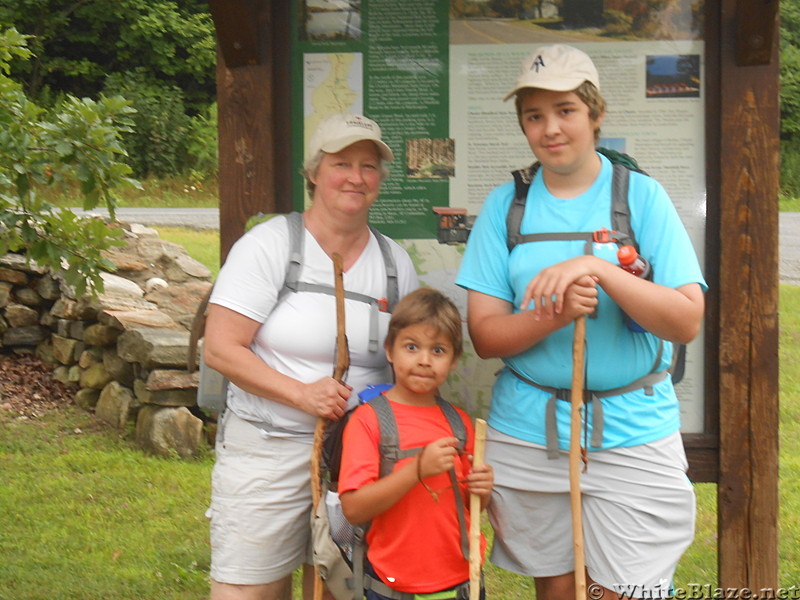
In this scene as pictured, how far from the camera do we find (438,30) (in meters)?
3.74

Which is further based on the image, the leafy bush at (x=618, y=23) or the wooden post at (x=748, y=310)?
the leafy bush at (x=618, y=23)

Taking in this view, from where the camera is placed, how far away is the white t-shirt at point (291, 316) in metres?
2.98

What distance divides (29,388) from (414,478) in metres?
6.77

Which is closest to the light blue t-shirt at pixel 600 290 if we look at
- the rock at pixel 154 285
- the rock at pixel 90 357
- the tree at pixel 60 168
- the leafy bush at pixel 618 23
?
the leafy bush at pixel 618 23

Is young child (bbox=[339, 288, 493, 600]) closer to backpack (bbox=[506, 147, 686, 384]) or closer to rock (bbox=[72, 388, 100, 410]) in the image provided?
backpack (bbox=[506, 147, 686, 384])

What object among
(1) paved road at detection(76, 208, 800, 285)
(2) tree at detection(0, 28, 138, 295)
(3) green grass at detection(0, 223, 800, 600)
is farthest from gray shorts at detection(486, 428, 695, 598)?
(1) paved road at detection(76, 208, 800, 285)

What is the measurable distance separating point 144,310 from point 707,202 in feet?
18.0

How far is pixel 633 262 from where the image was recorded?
269 centimetres

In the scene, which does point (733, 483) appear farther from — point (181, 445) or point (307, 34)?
point (181, 445)

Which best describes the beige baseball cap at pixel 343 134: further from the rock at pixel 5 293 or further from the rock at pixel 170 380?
the rock at pixel 5 293

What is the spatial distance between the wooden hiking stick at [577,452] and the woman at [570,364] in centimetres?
7

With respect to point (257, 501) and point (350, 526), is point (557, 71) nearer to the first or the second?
point (350, 526)

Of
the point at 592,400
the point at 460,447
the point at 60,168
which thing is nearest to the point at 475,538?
the point at 460,447

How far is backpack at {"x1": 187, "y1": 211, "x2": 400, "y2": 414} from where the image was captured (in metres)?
3.03
